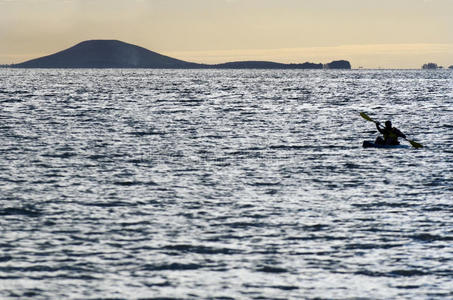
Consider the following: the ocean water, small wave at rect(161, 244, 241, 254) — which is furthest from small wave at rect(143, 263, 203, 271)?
small wave at rect(161, 244, 241, 254)

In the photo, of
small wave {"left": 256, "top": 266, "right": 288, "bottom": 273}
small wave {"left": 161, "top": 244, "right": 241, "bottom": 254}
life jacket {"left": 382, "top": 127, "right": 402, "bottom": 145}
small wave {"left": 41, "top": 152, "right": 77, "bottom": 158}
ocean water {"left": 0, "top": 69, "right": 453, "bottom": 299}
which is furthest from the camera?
life jacket {"left": 382, "top": 127, "right": 402, "bottom": 145}

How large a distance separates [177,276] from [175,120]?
1855 inches

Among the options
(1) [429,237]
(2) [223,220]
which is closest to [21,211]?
(2) [223,220]

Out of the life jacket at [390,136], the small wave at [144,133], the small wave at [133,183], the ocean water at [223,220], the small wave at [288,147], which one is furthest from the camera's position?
the small wave at [144,133]

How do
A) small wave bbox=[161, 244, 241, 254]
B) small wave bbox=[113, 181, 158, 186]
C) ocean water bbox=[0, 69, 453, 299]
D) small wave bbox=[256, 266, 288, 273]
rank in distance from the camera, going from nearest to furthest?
ocean water bbox=[0, 69, 453, 299]
small wave bbox=[256, 266, 288, 273]
small wave bbox=[161, 244, 241, 254]
small wave bbox=[113, 181, 158, 186]

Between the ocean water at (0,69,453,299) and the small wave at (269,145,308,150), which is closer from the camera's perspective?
the ocean water at (0,69,453,299)

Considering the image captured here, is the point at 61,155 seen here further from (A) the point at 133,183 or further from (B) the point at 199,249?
(B) the point at 199,249

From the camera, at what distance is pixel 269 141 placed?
4369 centimetres

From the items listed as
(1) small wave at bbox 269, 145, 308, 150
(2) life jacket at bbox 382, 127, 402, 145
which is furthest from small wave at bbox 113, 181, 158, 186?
(2) life jacket at bbox 382, 127, 402, 145

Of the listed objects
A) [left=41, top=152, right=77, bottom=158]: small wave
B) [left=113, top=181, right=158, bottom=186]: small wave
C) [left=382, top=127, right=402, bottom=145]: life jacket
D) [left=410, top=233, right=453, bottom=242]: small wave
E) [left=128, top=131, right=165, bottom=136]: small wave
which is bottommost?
[left=410, top=233, right=453, bottom=242]: small wave

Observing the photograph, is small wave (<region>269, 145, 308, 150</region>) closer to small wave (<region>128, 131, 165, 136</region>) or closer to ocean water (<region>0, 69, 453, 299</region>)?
ocean water (<region>0, 69, 453, 299</region>)

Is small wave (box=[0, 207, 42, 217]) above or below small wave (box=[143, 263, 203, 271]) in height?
above

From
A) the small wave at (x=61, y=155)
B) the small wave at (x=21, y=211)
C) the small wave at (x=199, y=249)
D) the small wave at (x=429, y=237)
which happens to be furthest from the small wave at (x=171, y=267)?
the small wave at (x=61, y=155)

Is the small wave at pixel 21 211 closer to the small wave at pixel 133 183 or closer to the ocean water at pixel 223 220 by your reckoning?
the ocean water at pixel 223 220
